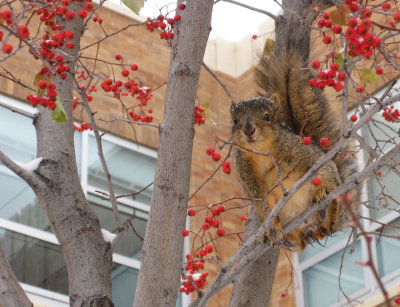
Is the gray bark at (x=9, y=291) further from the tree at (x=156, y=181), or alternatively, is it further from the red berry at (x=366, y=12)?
the red berry at (x=366, y=12)

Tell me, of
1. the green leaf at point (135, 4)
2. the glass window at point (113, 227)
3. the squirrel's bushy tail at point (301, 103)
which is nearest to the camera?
the green leaf at point (135, 4)

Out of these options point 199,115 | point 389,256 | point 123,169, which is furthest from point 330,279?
point 199,115

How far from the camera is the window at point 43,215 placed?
186 inches

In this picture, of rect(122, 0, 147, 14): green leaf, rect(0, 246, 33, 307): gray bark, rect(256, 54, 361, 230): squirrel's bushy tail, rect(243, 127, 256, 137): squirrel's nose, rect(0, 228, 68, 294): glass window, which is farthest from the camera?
rect(0, 228, 68, 294): glass window

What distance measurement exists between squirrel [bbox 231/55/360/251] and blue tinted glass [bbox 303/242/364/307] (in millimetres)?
2226

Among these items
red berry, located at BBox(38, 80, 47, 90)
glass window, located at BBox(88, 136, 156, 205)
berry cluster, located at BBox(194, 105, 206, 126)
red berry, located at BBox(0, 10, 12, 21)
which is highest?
glass window, located at BBox(88, 136, 156, 205)

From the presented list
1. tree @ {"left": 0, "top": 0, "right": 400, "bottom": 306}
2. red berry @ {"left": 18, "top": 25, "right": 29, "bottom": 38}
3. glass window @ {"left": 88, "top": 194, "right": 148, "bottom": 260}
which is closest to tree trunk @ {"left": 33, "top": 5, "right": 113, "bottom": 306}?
tree @ {"left": 0, "top": 0, "right": 400, "bottom": 306}

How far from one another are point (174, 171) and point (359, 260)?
3.37m

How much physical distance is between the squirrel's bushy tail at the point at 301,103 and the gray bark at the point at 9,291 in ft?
4.37

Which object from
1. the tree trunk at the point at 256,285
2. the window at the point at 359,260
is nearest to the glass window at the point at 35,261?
the window at the point at 359,260

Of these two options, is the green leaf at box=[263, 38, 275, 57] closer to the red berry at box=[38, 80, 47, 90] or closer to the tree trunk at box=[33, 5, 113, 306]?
the tree trunk at box=[33, 5, 113, 306]

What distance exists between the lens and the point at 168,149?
2068 millimetres

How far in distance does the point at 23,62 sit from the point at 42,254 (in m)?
1.36

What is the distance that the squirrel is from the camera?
272 centimetres
